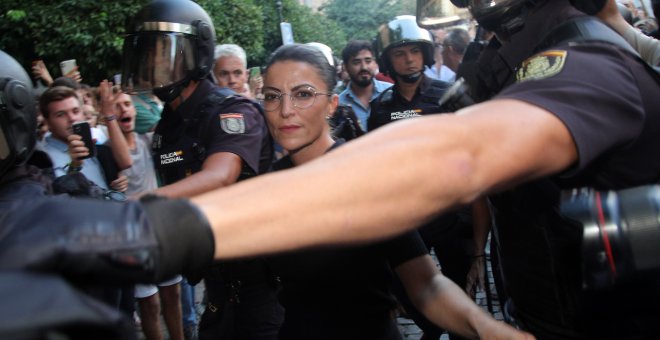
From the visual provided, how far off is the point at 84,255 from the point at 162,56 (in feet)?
10.4

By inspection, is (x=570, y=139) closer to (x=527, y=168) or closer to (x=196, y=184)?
(x=527, y=168)

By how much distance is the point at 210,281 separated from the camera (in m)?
3.24

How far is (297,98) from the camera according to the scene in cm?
274

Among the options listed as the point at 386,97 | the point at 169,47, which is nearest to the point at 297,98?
the point at 169,47

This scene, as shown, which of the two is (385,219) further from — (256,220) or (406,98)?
(406,98)

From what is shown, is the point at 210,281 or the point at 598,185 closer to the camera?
the point at 598,185

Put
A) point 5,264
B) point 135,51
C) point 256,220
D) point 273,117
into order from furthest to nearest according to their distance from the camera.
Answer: point 135,51 → point 273,117 → point 256,220 → point 5,264

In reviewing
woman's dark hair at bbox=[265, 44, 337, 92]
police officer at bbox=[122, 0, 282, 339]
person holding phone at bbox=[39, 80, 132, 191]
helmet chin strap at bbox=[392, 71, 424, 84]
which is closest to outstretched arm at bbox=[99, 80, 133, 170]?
person holding phone at bbox=[39, 80, 132, 191]

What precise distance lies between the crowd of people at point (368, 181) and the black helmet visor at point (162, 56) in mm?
12

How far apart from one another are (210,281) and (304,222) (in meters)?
2.49

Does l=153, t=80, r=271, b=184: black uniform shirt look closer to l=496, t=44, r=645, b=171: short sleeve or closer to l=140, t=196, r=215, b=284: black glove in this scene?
l=496, t=44, r=645, b=171: short sleeve

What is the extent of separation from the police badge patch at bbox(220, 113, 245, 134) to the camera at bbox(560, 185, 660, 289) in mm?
2353

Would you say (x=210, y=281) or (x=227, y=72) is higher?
(x=227, y=72)

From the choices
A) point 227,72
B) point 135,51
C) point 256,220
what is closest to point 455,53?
point 227,72
